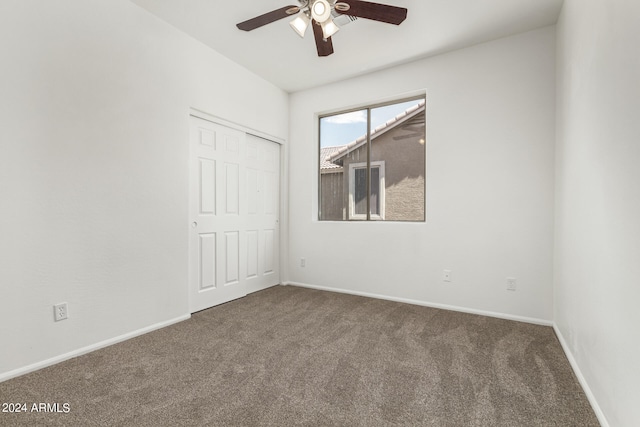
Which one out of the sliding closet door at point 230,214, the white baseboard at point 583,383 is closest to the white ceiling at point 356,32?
the sliding closet door at point 230,214

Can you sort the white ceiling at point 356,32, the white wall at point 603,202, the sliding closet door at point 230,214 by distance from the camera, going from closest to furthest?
the white wall at point 603,202 → the white ceiling at point 356,32 → the sliding closet door at point 230,214

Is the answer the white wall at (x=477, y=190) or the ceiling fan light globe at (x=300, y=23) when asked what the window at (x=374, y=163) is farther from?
the ceiling fan light globe at (x=300, y=23)

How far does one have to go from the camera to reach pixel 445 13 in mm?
2551

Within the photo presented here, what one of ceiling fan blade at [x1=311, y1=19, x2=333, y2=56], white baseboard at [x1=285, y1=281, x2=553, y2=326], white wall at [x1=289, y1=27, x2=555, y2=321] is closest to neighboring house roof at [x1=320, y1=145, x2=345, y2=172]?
white wall at [x1=289, y1=27, x2=555, y2=321]

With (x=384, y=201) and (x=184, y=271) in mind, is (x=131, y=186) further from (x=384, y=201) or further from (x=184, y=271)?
(x=384, y=201)

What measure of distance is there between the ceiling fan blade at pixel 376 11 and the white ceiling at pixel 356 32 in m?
0.56

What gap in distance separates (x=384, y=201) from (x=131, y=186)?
8.67ft

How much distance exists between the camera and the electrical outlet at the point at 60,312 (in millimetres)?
2027

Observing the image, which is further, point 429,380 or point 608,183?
point 429,380

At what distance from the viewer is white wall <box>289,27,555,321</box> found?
9.11 feet

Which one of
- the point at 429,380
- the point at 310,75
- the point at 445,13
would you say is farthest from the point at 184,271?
the point at 445,13

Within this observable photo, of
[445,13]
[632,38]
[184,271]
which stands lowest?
[184,271]

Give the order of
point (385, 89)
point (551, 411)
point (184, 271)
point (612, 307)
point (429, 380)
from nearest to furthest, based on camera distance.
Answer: point (612, 307) → point (551, 411) → point (429, 380) → point (184, 271) → point (385, 89)

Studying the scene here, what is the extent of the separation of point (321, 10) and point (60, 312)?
8.62 feet
